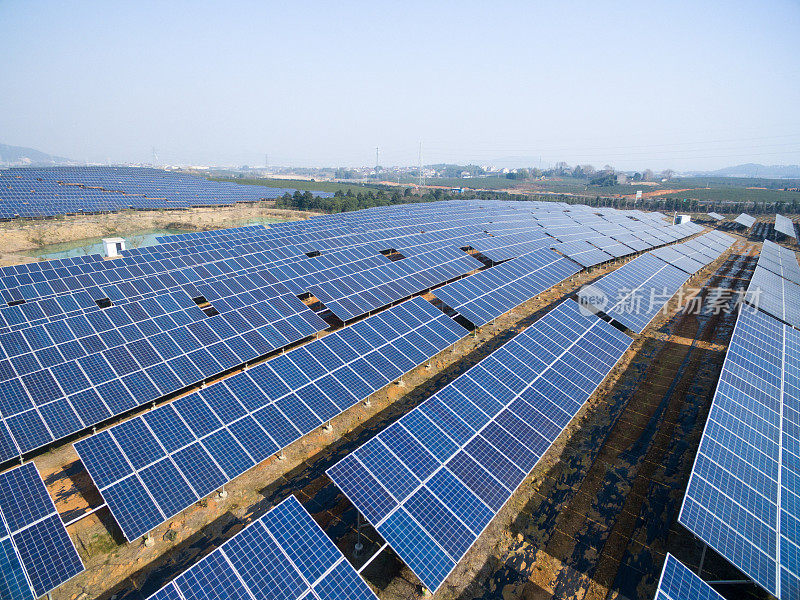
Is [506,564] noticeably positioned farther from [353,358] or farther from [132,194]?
[132,194]

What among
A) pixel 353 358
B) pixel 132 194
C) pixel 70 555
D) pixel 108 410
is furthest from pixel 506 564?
pixel 132 194

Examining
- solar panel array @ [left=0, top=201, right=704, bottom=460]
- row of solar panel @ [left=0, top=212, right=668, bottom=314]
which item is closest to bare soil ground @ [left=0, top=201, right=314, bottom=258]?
row of solar panel @ [left=0, top=212, right=668, bottom=314]

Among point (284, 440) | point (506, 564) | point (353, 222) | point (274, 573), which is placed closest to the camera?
point (274, 573)

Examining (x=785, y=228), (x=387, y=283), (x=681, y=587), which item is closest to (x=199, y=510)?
(x=681, y=587)

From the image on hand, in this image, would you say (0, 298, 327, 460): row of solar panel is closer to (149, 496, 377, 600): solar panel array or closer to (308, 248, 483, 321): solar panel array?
(308, 248, 483, 321): solar panel array

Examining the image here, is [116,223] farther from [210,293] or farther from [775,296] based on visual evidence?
[775,296]

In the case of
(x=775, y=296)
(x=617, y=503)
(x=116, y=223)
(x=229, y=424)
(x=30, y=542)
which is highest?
(x=775, y=296)

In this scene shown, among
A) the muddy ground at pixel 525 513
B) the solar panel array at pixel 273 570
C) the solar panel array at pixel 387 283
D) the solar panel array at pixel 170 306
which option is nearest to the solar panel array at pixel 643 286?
the muddy ground at pixel 525 513
